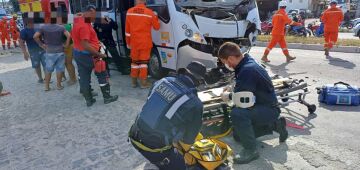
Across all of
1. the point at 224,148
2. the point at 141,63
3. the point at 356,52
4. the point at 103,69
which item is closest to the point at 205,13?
the point at 141,63

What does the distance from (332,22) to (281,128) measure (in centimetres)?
682

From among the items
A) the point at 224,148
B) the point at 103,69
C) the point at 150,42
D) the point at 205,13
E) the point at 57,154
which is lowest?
the point at 57,154

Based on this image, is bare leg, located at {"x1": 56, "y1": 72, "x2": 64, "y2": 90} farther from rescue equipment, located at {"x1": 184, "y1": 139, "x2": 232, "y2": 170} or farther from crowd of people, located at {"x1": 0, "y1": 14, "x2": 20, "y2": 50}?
crowd of people, located at {"x1": 0, "y1": 14, "x2": 20, "y2": 50}

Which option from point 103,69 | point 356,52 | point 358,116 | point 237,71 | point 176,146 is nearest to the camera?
point 176,146

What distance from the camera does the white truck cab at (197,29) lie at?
587 centimetres

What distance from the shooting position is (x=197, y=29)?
5918mm

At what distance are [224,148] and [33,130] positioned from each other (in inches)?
116

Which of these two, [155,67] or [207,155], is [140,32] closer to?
[155,67]

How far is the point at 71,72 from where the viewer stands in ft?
24.0

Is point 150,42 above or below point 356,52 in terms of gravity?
above

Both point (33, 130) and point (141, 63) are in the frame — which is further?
point (141, 63)

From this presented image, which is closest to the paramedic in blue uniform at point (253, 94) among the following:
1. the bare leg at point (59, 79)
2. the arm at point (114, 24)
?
the arm at point (114, 24)

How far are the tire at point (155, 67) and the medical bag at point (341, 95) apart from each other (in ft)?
10.4

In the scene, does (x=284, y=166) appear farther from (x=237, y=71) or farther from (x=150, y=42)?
(x=150, y=42)
